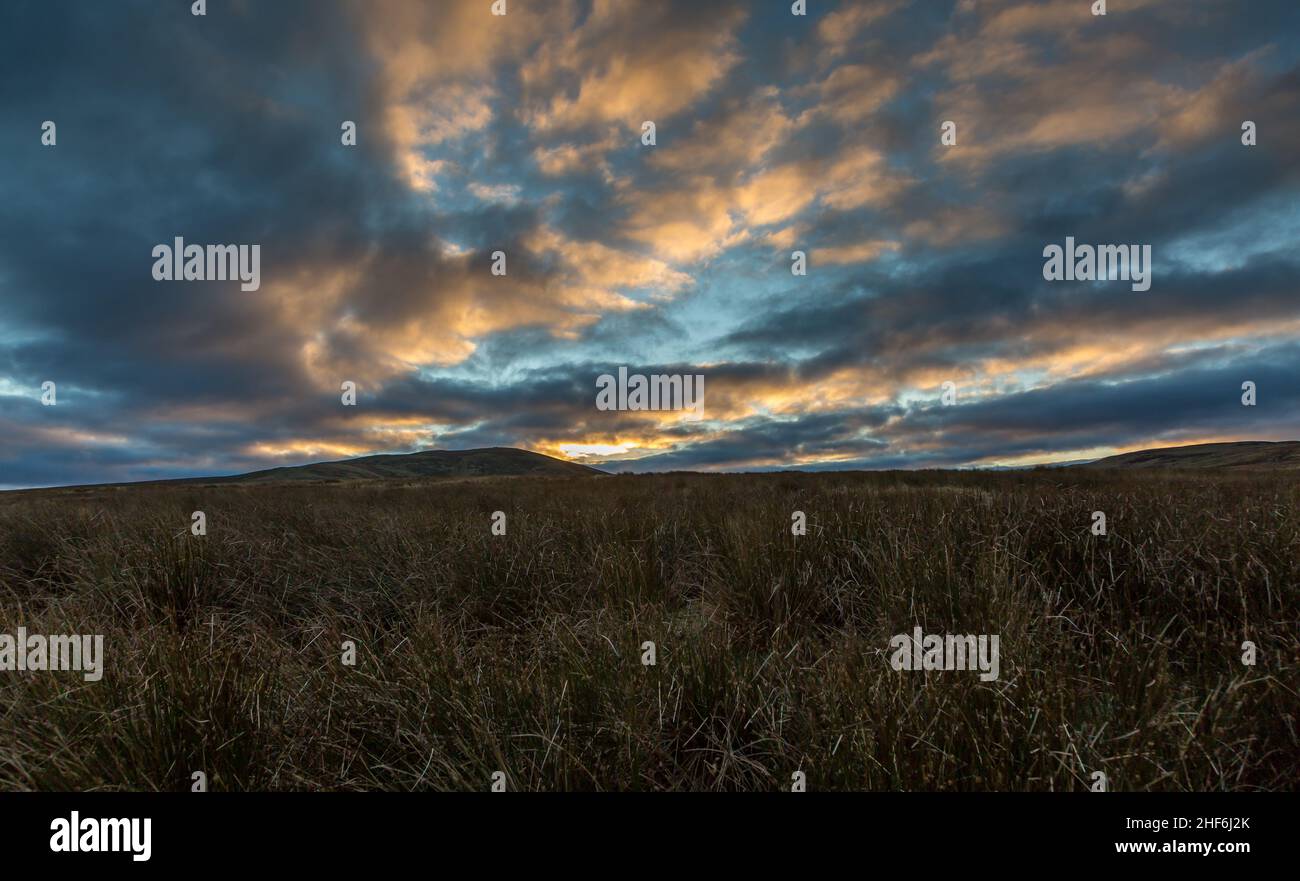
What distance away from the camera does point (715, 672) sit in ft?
9.12

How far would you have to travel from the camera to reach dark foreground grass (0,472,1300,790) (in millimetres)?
2104

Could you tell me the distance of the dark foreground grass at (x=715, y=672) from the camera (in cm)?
210

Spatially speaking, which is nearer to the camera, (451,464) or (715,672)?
(715,672)

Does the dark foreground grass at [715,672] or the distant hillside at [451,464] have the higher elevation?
the distant hillside at [451,464]

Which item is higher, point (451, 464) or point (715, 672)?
point (451, 464)

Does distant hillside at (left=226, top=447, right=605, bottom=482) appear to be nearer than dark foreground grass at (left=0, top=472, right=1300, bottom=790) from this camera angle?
No

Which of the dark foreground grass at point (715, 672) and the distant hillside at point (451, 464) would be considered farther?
the distant hillside at point (451, 464)

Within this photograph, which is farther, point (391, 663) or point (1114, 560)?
point (1114, 560)

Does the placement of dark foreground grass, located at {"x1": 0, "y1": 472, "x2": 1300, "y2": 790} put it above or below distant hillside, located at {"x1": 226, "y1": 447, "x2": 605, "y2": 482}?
below
